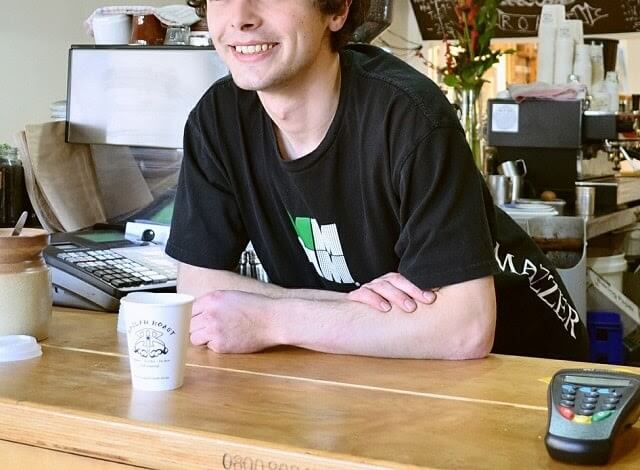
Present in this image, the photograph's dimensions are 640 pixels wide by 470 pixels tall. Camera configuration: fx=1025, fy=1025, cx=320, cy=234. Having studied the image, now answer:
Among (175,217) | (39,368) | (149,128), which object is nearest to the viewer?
(39,368)

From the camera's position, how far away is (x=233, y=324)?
4.58ft

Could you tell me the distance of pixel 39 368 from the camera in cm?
129

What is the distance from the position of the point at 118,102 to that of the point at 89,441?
4.70ft

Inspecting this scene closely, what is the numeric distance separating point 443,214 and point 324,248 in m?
0.26

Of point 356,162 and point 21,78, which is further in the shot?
point 21,78

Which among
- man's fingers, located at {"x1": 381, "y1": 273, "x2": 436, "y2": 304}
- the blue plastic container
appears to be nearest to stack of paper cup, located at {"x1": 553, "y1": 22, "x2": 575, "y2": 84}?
the blue plastic container

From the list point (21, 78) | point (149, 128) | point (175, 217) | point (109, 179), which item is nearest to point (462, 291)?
point (175, 217)

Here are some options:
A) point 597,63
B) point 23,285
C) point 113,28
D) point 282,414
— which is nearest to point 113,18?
point 113,28

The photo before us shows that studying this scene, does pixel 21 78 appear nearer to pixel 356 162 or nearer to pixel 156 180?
pixel 156 180

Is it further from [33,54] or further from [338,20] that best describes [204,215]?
[33,54]

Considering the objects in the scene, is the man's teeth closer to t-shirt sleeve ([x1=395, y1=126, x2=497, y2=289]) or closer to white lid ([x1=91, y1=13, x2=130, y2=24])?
t-shirt sleeve ([x1=395, y1=126, x2=497, y2=289])

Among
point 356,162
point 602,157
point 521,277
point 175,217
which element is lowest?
point 602,157

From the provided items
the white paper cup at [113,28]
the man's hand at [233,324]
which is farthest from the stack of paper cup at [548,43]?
the man's hand at [233,324]

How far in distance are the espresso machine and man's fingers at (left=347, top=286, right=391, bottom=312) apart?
225cm
